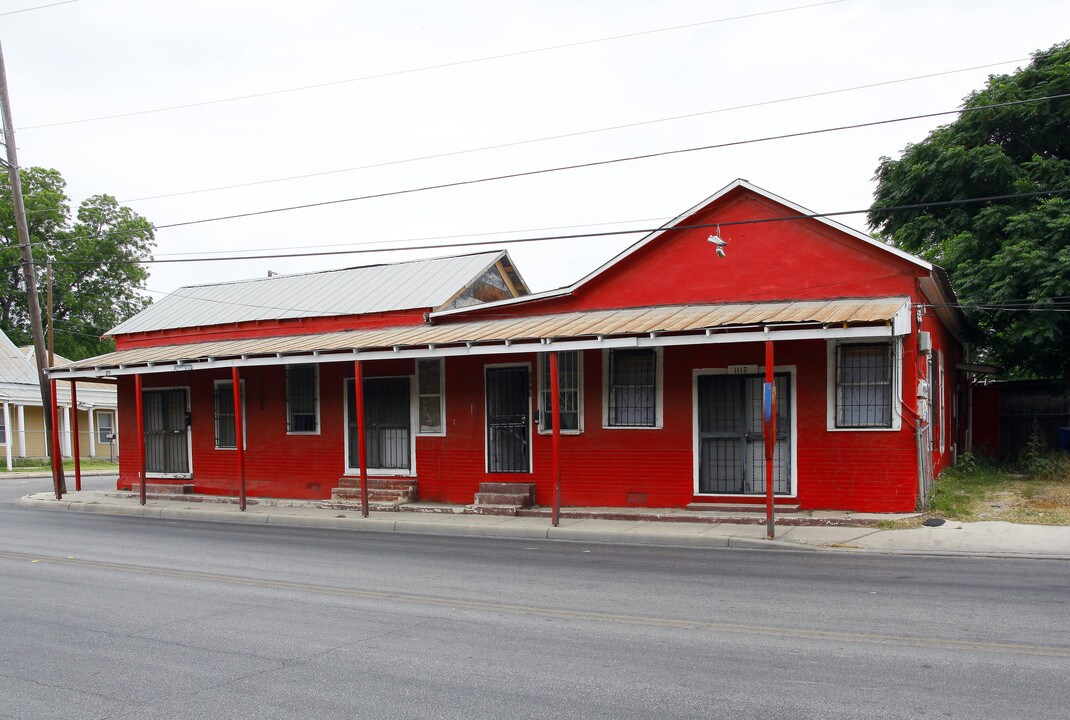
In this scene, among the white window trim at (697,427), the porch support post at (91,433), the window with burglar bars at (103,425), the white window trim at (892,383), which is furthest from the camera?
the window with burglar bars at (103,425)

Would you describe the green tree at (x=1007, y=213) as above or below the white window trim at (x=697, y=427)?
above

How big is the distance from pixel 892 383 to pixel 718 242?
3.67m

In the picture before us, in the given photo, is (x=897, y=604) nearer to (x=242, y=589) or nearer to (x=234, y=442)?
(x=242, y=589)

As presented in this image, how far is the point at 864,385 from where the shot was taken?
14.3 m

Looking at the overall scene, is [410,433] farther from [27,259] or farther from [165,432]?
[27,259]

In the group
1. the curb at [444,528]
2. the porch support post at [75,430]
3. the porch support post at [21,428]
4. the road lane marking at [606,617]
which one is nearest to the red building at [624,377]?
the porch support post at [75,430]

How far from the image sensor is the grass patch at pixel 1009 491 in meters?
13.5

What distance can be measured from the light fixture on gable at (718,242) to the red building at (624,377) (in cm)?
13

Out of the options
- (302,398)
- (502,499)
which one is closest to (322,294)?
(302,398)

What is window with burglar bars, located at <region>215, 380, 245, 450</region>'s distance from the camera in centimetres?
2059

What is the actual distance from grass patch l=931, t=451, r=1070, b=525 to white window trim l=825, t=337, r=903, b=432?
62.1 inches

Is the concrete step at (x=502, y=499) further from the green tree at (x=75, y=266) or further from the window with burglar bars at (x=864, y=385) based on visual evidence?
the green tree at (x=75, y=266)

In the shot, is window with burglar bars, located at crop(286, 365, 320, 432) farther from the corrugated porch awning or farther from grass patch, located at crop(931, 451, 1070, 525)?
grass patch, located at crop(931, 451, 1070, 525)

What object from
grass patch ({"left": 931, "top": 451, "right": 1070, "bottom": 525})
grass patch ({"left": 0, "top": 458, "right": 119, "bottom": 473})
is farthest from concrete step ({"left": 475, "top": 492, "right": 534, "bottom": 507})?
grass patch ({"left": 0, "top": 458, "right": 119, "bottom": 473})
